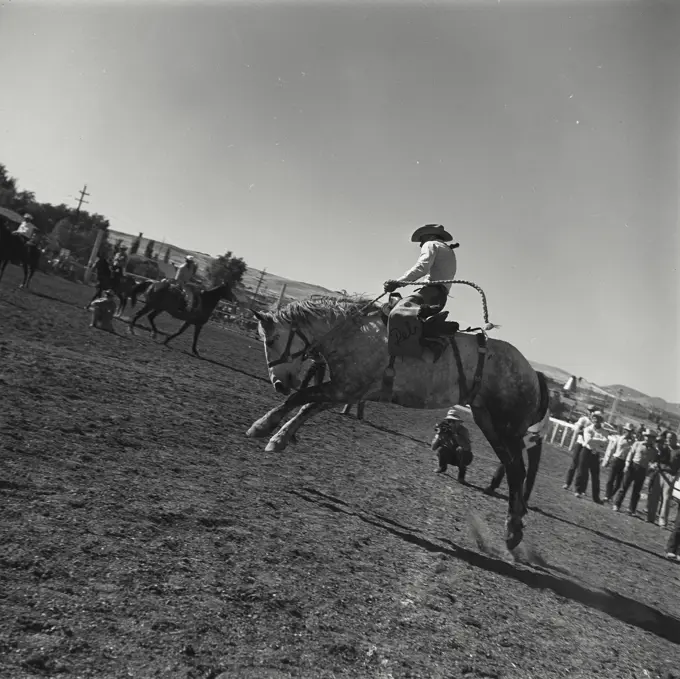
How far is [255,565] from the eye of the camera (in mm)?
3363

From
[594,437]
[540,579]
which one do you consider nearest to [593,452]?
[594,437]

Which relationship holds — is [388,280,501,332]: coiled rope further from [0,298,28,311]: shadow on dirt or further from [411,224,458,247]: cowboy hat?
[0,298,28,311]: shadow on dirt

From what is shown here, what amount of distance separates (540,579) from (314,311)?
3.52m

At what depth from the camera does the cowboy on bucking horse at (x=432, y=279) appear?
540 cm

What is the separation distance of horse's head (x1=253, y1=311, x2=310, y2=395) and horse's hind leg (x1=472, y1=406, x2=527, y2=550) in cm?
206

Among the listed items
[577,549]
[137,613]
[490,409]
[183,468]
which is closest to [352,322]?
[490,409]

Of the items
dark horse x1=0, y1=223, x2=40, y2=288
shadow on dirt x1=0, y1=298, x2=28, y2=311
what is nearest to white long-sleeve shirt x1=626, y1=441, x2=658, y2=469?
shadow on dirt x1=0, y1=298, x2=28, y2=311

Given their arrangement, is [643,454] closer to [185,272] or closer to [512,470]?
[512,470]

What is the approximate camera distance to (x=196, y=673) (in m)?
2.24

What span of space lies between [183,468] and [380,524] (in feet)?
6.43

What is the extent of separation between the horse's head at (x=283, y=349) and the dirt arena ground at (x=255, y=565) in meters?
1.00

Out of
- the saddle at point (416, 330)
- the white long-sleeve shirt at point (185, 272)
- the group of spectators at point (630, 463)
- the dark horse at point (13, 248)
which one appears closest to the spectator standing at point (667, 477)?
the group of spectators at point (630, 463)

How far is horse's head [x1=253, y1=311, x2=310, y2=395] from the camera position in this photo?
5750 mm

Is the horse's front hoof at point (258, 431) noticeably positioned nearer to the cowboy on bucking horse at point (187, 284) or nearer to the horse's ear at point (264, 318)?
the horse's ear at point (264, 318)
